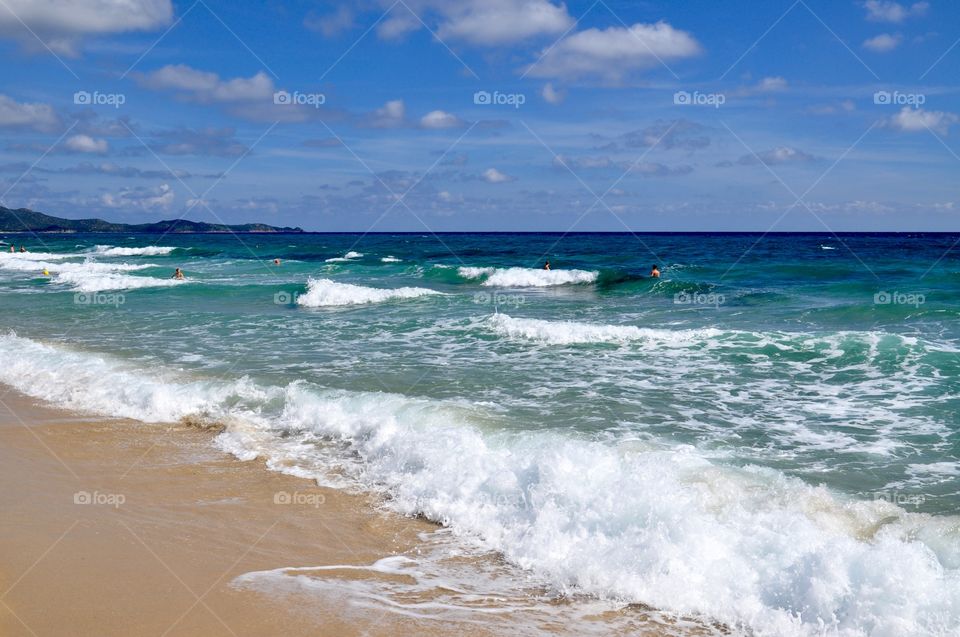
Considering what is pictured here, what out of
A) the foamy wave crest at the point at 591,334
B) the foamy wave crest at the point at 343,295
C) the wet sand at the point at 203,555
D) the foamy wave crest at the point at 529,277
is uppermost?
the foamy wave crest at the point at 529,277

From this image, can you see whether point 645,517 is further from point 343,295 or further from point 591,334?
point 343,295

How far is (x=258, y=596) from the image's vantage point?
5121mm

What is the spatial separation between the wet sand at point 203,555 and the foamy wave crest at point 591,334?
848cm

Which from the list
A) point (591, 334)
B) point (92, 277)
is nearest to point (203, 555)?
point (591, 334)

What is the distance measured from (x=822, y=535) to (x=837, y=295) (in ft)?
69.2

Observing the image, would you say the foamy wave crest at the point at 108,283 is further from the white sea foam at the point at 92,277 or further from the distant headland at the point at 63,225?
the distant headland at the point at 63,225

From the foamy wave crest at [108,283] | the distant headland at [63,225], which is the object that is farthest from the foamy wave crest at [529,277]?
the distant headland at [63,225]

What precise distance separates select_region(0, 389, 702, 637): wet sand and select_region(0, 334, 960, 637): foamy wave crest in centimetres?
40

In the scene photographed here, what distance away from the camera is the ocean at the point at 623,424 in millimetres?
5285

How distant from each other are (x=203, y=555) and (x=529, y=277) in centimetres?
2966

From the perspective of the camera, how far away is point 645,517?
6098 millimetres

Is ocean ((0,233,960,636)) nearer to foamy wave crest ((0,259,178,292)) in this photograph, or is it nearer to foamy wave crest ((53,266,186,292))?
foamy wave crest ((53,266,186,292))

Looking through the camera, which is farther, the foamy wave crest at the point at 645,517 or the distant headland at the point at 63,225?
the distant headland at the point at 63,225

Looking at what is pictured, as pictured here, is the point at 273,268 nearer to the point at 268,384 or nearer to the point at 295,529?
the point at 268,384
